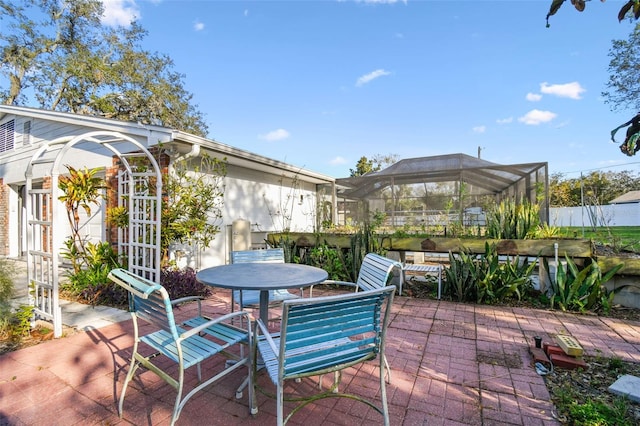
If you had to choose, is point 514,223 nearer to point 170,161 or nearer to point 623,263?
point 623,263

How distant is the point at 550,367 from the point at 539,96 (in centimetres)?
1193

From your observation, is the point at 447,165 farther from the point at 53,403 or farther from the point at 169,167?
the point at 53,403

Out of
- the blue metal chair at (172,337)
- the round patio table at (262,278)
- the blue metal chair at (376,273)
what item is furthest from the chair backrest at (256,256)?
the blue metal chair at (172,337)

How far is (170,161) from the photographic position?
5438 mm

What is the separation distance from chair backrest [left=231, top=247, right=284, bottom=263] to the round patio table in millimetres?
427

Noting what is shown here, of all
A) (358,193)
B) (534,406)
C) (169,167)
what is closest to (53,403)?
(534,406)

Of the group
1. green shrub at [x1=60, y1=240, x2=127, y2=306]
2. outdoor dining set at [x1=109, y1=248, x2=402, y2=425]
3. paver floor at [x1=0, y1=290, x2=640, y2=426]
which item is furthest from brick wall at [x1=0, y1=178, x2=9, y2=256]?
outdoor dining set at [x1=109, y1=248, x2=402, y2=425]

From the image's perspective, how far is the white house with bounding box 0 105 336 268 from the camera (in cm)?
551

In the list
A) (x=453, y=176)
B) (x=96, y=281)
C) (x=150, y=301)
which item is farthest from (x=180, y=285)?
(x=453, y=176)

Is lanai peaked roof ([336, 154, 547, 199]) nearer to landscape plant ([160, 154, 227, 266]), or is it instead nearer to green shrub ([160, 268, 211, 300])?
landscape plant ([160, 154, 227, 266])

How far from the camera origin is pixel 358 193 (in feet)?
30.4

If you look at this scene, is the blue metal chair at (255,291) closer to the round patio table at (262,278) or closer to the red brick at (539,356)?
the round patio table at (262,278)

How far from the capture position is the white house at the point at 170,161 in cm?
551

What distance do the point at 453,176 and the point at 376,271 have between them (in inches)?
247
